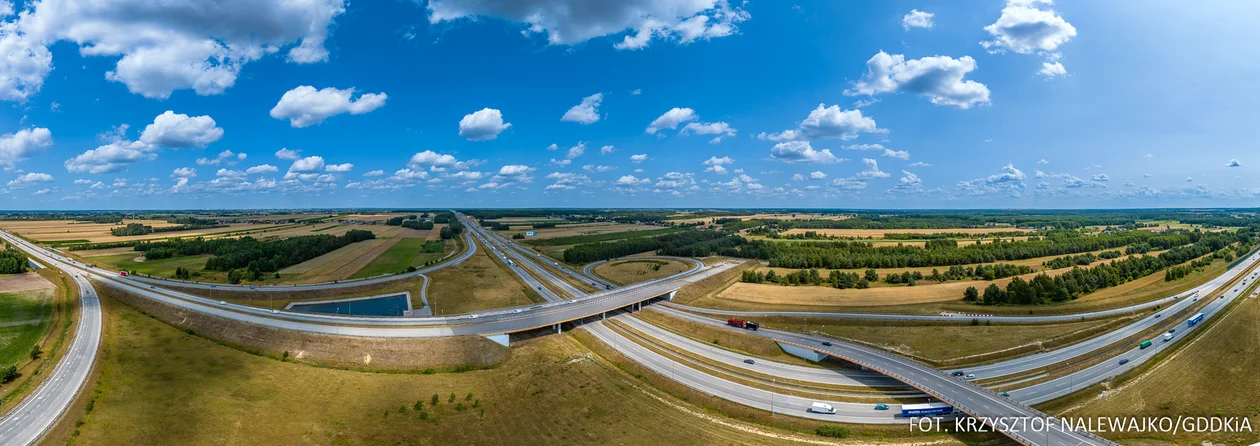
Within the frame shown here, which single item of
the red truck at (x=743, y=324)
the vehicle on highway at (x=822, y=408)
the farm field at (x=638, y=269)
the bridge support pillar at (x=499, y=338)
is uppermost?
the farm field at (x=638, y=269)

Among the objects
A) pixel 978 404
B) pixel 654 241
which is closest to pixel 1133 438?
pixel 978 404

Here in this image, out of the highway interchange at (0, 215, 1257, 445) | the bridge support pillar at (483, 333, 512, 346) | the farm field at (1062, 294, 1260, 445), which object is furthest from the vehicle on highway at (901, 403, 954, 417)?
the bridge support pillar at (483, 333, 512, 346)

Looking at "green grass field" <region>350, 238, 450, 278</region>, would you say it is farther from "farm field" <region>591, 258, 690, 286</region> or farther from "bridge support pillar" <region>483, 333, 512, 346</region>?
"bridge support pillar" <region>483, 333, 512, 346</region>

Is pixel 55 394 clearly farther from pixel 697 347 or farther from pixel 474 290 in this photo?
pixel 697 347

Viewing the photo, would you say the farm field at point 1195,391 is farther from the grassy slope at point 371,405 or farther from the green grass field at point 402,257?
the green grass field at point 402,257

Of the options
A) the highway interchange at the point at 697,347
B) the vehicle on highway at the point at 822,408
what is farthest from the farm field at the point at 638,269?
the vehicle on highway at the point at 822,408

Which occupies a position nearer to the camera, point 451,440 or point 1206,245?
point 451,440

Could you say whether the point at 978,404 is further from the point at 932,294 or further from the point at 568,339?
the point at 932,294

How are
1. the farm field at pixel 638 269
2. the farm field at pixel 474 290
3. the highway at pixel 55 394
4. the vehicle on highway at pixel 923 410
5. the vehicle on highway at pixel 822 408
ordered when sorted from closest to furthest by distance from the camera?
1. the highway at pixel 55 394
2. the vehicle on highway at pixel 923 410
3. the vehicle on highway at pixel 822 408
4. the farm field at pixel 474 290
5. the farm field at pixel 638 269
